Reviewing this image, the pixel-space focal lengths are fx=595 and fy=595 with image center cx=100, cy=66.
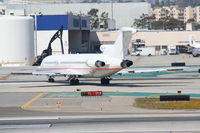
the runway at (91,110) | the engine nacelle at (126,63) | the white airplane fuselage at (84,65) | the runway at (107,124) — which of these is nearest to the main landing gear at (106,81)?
the runway at (91,110)

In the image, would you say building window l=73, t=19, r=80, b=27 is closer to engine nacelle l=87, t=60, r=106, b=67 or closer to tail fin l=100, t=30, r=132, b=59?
engine nacelle l=87, t=60, r=106, b=67

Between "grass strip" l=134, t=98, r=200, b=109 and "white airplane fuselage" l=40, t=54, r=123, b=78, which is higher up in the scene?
"white airplane fuselage" l=40, t=54, r=123, b=78

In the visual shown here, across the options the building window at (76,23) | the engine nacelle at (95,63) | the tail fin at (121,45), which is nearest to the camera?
the tail fin at (121,45)

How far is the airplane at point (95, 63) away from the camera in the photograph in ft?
204

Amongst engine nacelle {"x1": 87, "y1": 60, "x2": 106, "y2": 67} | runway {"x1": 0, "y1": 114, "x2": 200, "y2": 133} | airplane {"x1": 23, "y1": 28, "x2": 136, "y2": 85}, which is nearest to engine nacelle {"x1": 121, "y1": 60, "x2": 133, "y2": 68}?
airplane {"x1": 23, "y1": 28, "x2": 136, "y2": 85}

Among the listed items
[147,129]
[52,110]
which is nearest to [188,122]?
[147,129]

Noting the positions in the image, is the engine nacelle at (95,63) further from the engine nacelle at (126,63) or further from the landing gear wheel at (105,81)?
the landing gear wheel at (105,81)

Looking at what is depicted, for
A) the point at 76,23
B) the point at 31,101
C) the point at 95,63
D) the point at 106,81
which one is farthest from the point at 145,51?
the point at 31,101

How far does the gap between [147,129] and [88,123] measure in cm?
506

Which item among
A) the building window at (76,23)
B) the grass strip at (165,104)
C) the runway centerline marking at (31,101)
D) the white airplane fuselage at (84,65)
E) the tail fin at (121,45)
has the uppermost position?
the building window at (76,23)

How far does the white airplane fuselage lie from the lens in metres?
63.0

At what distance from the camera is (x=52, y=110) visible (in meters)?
46.3

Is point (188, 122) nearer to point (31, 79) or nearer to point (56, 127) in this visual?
point (56, 127)

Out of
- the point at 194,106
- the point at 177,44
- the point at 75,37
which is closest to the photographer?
the point at 194,106
